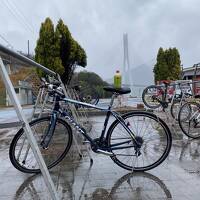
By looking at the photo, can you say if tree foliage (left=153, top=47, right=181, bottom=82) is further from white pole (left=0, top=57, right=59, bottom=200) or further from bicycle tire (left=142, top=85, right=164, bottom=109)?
white pole (left=0, top=57, right=59, bottom=200)

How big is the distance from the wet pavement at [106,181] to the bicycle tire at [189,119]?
1.88 meters

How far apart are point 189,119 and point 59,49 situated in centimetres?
885

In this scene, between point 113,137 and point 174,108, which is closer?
point 113,137

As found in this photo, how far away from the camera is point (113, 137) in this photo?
4719 millimetres

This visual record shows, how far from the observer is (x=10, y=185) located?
425 centimetres

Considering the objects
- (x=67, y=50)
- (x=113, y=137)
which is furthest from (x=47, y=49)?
(x=113, y=137)

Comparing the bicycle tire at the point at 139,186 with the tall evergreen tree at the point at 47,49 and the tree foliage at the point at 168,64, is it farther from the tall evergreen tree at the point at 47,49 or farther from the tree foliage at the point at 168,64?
the tree foliage at the point at 168,64

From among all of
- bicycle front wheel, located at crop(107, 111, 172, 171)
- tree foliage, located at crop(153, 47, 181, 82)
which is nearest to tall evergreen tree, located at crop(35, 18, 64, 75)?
tree foliage, located at crop(153, 47, 181, 82)

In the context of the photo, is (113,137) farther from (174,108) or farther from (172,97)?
(174,108)

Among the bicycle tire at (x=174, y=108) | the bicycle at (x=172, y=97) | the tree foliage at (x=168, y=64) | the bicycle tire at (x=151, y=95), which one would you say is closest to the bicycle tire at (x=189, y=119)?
the bicycle at (x=172, y=97)

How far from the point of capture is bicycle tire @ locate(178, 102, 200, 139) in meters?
7.37

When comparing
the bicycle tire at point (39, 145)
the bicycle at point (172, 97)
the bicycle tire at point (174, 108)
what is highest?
the bicycle at point (172, 97)

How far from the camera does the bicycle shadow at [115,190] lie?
3.71 m

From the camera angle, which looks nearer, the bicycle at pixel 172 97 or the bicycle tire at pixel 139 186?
the bicycle tire at pixel 139 186
